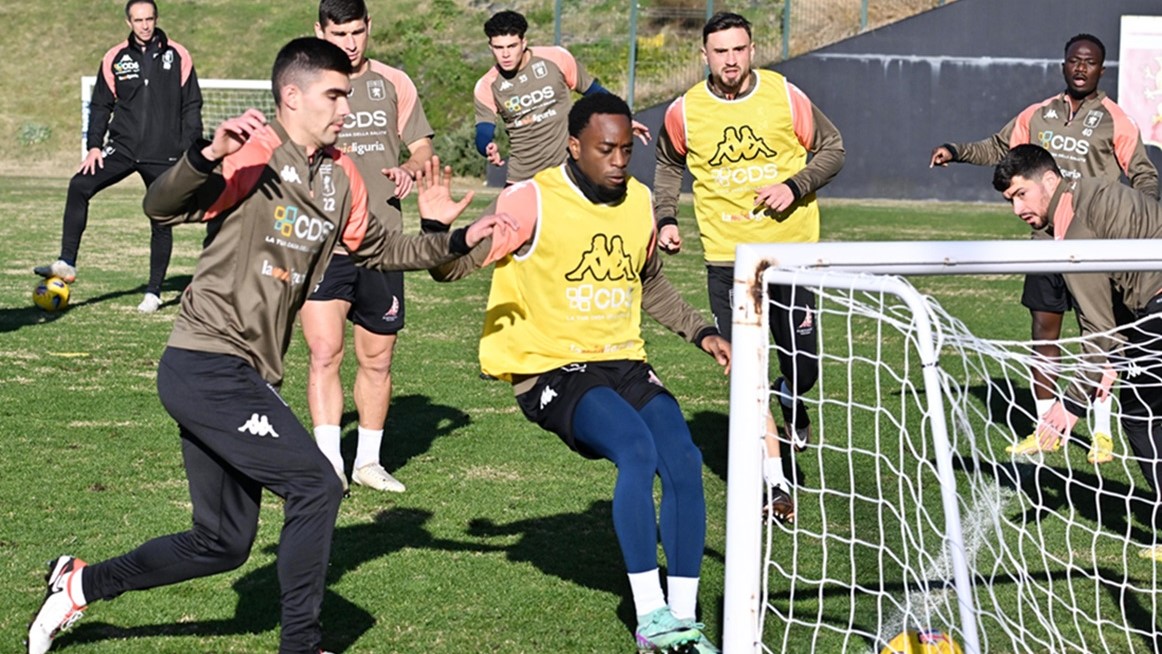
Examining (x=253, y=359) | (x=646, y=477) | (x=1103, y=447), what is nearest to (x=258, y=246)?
(x=253, y=359)

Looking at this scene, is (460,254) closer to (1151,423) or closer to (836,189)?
(1151,423)

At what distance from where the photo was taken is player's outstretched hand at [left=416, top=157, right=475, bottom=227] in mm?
5164

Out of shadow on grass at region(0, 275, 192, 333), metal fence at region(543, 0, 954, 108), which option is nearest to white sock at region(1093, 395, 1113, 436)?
shadow on grass at region(0, 275, 192, 333)

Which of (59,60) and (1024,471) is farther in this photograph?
(59,60)

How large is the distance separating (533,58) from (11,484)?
19.1 feet

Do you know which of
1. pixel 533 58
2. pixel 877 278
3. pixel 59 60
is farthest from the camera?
pixel 59 60

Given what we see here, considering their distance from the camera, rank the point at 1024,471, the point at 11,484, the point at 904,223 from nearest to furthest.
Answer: the point at 11,484, the point at 1024,471, the point at 904,223

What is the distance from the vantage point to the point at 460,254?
16.6ft

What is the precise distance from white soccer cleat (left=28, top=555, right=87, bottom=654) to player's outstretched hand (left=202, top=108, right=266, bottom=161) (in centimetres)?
152

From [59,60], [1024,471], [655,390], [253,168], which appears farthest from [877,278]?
[59,60]

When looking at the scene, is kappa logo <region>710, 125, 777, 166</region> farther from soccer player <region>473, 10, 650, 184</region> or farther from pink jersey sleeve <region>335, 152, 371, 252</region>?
soccer player <region>473, 10, 650, 184</region>

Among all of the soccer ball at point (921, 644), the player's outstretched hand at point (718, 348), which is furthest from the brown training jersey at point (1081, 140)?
the soccer ball at point (921, 644)

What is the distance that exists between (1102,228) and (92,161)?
873 cm

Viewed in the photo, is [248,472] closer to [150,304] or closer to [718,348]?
[718,348]
